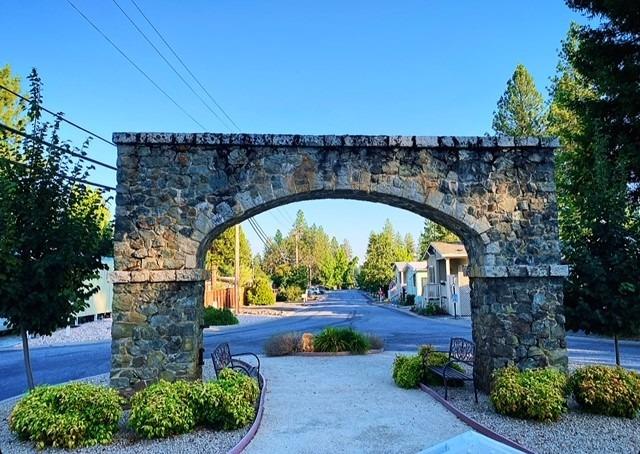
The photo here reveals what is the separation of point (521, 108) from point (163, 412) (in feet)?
88.1

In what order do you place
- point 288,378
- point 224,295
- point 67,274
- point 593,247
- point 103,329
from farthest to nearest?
point 224,295
point 103,329
point 288,378
point 593,247
point 67,274

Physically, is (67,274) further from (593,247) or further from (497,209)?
(593,247)

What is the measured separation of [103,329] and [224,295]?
45.9 ft

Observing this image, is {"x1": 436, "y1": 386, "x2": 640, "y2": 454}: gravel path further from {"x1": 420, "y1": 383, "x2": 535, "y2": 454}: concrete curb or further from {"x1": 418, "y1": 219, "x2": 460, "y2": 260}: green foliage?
{"x1": 418, "y1": 219, "x2": 460, "y2": 260}: green foliage

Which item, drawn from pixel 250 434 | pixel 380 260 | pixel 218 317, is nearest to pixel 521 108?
pixel 218 317

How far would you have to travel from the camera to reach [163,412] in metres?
5.86

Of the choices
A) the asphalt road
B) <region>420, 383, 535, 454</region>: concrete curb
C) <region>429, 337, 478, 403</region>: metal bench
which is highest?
<region>429, 337, 478, 403</region>: metal bench

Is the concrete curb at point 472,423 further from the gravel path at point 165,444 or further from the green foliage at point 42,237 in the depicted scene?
the green foliage at point 42,237

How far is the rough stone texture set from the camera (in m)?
7.52

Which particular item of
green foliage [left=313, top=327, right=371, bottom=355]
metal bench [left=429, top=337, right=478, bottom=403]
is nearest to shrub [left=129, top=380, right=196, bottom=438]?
metal bench [left=429, top=337, right=478, bottom=403]

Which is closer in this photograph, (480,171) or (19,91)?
(480,171)

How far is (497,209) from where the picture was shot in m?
7.79

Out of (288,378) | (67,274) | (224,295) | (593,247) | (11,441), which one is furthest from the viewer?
(224,295)

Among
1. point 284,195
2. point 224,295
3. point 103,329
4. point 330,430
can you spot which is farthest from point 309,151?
point 224,295
